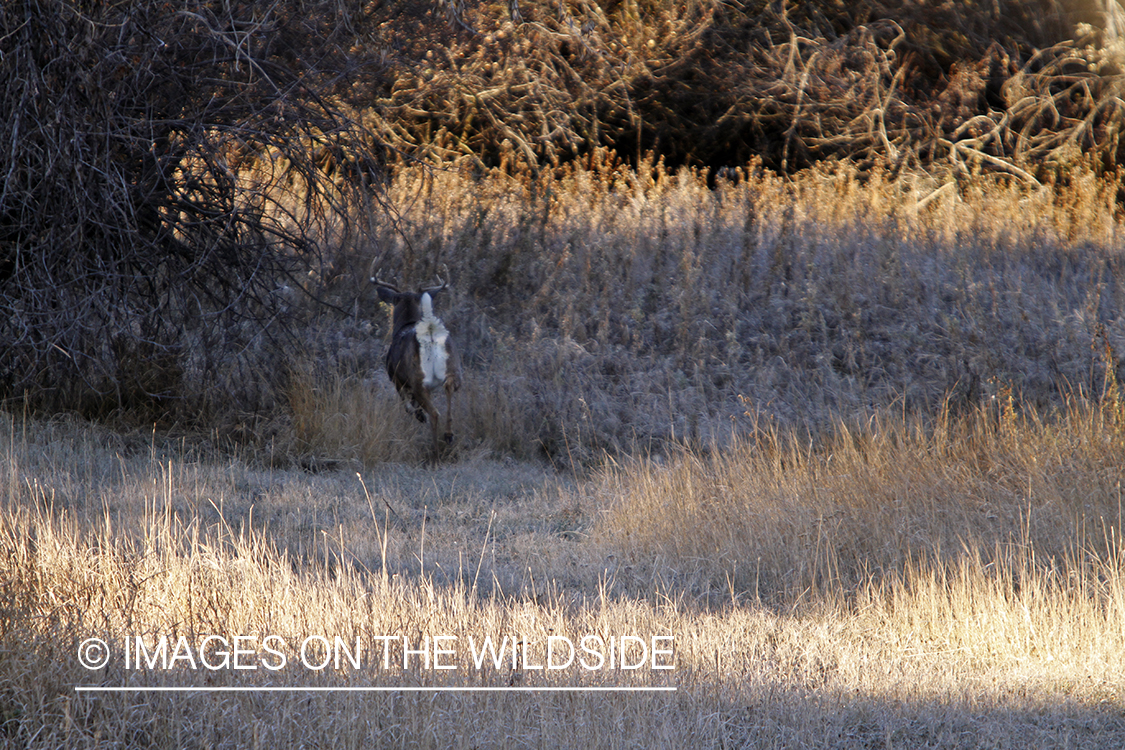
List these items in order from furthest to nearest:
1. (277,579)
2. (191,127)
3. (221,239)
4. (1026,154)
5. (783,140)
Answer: (783,140), (1026,154), (221,239), (191,127), (277,579)

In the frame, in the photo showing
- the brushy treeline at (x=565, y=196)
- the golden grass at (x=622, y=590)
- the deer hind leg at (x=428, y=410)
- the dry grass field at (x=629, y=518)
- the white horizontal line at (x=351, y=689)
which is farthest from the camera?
the deer hind leg at (x=428, y=410)

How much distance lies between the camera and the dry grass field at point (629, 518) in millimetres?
3570

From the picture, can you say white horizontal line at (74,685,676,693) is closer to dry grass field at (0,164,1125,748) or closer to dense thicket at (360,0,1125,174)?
dry grass field at (0,164,1125,748)

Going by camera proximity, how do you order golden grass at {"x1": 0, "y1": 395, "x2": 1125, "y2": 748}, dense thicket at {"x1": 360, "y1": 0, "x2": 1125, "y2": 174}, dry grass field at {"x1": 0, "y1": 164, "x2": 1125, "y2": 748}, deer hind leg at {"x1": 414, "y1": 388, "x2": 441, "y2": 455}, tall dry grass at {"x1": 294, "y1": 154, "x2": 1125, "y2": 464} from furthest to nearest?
dense thicket at {"x1": 360, "y1": 0, "x2": 1125, "y2": 174}, tall dry grass at {"x1": 294, "y1": 154, "x2": 1125, "y2": 464}, deer hind leg at {"x1": 414, "y1": 388, "x2": 441, "y2": 455}, dry grass field at {"x1": 0, "y1": 164, "x2": 1125, "y2": 748}, golden grass at {"x1": 0, "y1": 395, "x2": 1125, "y2": 748}

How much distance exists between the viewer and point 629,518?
6.32 metres

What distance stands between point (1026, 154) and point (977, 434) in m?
9.75

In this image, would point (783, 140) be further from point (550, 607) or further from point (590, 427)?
point (550, 607)

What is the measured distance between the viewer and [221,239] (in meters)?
8.02

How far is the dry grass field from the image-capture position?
3.57 meters

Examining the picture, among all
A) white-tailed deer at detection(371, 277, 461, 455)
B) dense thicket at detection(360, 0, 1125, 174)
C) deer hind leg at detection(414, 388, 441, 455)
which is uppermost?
dense thicket at detection(360, 0, 1125, 174)

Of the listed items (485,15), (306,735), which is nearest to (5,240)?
(306,735)

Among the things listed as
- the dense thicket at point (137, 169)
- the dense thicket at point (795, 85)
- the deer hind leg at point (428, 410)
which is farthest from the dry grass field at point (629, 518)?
the dense thicket at point (795, 85)

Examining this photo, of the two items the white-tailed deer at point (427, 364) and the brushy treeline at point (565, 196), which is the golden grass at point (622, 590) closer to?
the white-tailed deer at point (427, 364)

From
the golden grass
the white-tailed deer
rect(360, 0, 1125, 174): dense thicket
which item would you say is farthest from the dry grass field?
rect(360, 0, 1125, 174): dense thicket
